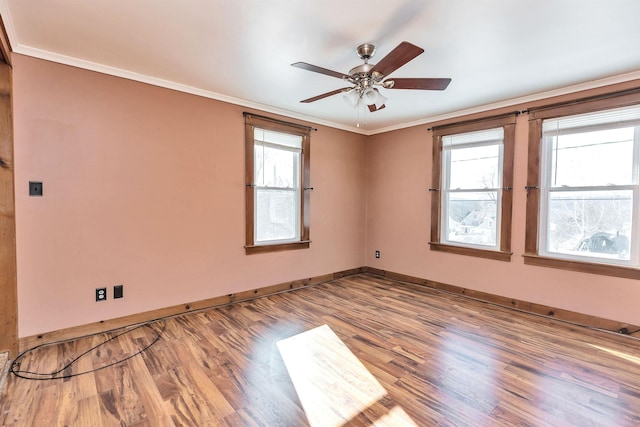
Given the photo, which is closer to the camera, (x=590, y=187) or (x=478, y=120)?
(x=590, y=187)

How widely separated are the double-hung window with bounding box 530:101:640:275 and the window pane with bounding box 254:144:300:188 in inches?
116

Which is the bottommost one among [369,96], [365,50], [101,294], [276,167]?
[101,294]

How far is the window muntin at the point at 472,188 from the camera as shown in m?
3.74

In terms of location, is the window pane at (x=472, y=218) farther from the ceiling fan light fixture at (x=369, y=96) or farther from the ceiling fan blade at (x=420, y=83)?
the ceiling fan light fixture at (x=369, y=96)

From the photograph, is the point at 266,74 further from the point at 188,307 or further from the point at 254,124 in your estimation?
the point at 188,307

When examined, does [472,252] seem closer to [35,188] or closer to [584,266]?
[584,266]

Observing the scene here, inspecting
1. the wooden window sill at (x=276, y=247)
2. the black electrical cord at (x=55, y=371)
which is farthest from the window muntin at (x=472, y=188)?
the black electrical cord at (x=55, y=371)

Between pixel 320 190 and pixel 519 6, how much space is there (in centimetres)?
311

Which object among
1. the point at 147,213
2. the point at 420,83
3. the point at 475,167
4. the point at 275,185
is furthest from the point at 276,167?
the point at 475,167

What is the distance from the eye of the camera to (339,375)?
7.15 ft

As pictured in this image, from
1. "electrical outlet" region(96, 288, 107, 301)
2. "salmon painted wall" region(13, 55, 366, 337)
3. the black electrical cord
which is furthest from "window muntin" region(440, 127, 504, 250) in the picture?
"electrical outlet" region(96, 288, 107, 301)

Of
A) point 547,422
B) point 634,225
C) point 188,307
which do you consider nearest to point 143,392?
point 188,307

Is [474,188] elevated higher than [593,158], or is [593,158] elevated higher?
[593,158]

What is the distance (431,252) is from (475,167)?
1309mm
